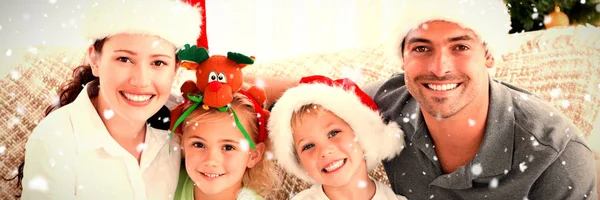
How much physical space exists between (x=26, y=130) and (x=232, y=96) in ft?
2.20

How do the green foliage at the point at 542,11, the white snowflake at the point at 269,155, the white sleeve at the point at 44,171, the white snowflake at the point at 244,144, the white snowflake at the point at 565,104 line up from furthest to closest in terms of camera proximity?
the green foliage at the point at 542,11 → the white snowflake at the point at 565,104 → the white snowflake at the point at 269,155 → the white snowflake at the point at 244,144 → the white sleeve at the point at 44,171

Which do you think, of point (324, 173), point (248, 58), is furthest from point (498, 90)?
point (248, 58)

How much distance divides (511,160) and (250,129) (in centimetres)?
68

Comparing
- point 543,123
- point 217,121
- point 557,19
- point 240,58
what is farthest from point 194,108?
point 557,19

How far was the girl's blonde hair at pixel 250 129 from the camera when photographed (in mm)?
1476

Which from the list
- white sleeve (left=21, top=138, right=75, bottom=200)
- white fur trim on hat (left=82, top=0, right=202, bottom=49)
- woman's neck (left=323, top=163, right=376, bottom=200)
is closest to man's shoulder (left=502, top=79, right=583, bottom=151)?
woman's neck (left=323, top=163, right=376, bottom=200)

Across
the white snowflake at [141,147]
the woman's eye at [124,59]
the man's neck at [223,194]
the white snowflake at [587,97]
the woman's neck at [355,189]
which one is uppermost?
the woman's eye at [124,59]

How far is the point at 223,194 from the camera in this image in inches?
61.7

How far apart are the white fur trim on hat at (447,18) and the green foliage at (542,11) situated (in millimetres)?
856

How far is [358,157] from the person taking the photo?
1.50 meters

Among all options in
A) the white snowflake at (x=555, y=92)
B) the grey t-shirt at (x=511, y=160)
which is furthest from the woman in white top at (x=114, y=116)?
the white snowflake at (x=555, y=92)

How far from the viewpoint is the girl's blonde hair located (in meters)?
1.48

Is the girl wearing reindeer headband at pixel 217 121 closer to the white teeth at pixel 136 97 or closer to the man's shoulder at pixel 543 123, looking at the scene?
the white teeth at pixel 136 97

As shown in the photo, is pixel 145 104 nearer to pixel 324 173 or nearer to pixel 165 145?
pixel 165 145
